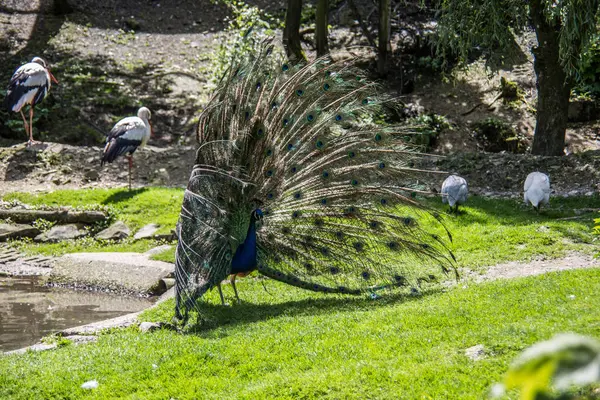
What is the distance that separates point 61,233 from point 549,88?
30.3ft

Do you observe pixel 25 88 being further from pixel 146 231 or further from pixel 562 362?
pixel 562 362

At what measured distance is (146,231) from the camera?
39.6 ft

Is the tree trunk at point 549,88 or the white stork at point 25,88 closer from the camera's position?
the tree trunk at point 549,88

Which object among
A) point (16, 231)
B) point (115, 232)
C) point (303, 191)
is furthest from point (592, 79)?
point (16, 231)

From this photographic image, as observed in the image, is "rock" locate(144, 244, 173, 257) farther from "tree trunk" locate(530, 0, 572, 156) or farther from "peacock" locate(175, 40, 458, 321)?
"tree trunk" locate(530, 0, 572, 156)

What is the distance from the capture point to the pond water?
8055mm

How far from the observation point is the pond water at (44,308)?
8055 millimetres

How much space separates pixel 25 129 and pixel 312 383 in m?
13.1

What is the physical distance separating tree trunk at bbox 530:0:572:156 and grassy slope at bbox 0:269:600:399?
7086mm

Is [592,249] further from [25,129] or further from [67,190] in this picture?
[25,129]

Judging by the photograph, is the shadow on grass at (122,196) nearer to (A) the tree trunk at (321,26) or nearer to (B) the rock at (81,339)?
(A) the tree trunk at (321,26)

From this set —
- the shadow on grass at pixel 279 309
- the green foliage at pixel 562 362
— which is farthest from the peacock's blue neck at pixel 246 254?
the green foliage at pixel 562 362

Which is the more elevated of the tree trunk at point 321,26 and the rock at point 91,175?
the tree trunk at point 321,26

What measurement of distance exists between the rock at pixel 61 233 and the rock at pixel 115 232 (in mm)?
375
